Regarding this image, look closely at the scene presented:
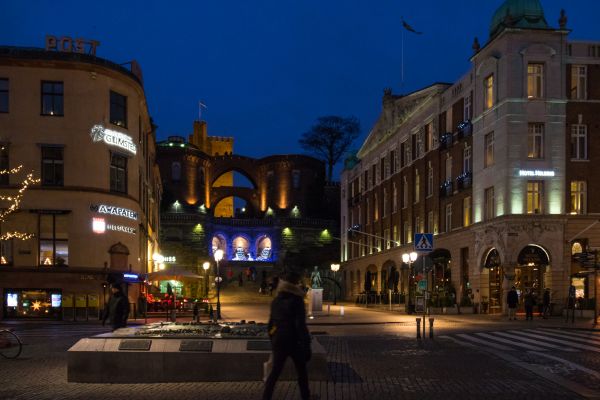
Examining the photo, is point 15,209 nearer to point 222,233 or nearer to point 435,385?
point 435,385

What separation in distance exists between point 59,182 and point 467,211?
25.2m

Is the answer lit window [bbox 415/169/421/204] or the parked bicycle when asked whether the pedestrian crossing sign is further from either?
lit window [bbox 415/169/421/204]

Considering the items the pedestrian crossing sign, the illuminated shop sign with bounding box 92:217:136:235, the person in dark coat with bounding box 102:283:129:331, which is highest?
the illuminated shop sign with bounding box 92:217:136:235

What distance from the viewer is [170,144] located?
Answer: 97312mm

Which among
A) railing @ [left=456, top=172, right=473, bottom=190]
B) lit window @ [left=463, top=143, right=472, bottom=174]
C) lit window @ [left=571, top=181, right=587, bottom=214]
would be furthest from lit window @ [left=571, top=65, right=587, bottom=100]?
railing @ [left=456, top=172, right=473, bottom=190]

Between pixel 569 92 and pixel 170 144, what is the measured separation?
216 feet

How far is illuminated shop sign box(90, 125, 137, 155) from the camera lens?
3609cm

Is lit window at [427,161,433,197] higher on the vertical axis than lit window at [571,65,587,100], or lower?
lower

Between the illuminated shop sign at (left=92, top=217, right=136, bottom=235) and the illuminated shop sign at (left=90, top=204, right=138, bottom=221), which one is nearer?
the illuminated shop sign at (left=92, top=217, right=136, bottom=235)

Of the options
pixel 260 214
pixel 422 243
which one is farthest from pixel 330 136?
pixel 422 243

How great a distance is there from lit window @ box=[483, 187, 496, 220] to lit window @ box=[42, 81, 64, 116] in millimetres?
24105

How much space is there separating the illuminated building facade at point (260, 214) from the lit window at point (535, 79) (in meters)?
51.4

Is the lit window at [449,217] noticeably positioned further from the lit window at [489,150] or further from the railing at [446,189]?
the lit window at [489,150]

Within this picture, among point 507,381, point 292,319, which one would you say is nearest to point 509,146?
point 507,381
